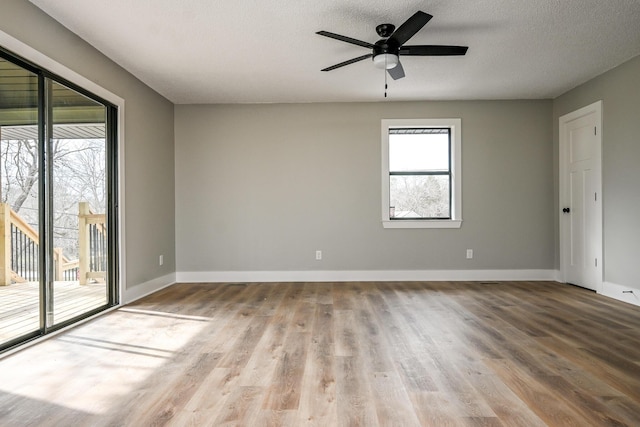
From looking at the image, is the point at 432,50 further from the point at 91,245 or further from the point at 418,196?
the point at 91,245

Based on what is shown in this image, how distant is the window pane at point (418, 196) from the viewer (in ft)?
18.7

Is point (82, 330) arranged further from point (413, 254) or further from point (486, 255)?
point (486, 255)

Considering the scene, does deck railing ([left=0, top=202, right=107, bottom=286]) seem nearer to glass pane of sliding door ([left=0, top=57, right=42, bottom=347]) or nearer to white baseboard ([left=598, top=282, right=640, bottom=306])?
glass pane of sliding door ([left=0, top=57, right=42, bottom=347])

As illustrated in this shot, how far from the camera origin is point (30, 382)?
224cm

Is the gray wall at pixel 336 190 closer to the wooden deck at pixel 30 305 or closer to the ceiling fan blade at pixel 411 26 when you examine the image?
the wooden deck at pixel 30 305

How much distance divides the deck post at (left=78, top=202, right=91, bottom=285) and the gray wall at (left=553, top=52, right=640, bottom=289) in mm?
5465

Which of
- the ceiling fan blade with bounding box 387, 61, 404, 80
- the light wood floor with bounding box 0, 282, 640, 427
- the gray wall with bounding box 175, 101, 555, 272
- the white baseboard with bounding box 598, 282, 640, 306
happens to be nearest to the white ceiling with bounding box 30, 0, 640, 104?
the ceiling fan blade with bounding box 387, 61, 404, 80

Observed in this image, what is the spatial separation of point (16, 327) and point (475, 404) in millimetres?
3092

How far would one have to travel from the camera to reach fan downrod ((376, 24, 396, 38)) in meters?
3.31

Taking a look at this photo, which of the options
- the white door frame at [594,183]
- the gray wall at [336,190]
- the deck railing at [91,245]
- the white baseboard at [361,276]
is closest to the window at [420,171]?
the gray wall at [336,190]

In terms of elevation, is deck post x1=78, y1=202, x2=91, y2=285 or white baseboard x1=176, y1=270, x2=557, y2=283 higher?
deck post x1=78, y1=202, x2=91, y2=285

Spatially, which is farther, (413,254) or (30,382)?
(413,254)

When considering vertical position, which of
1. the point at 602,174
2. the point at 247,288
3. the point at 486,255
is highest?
the point at 602,174

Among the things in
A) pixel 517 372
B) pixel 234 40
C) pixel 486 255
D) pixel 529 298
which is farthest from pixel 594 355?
pixel 234 40
